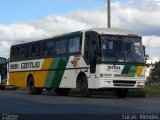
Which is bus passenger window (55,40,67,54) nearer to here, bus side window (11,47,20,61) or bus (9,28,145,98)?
bus (9,28,145,98)

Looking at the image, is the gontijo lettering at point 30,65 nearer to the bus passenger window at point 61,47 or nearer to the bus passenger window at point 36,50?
the bus passenger window at point 36,50

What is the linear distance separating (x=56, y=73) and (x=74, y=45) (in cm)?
260

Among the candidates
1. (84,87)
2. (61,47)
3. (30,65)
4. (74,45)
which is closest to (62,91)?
(30,65)

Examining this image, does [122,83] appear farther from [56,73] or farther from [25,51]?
[25,51]

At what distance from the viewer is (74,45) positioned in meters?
26.5

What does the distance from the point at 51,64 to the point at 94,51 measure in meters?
4.78

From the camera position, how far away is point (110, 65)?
2461 centimetres

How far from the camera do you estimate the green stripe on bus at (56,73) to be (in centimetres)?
2759

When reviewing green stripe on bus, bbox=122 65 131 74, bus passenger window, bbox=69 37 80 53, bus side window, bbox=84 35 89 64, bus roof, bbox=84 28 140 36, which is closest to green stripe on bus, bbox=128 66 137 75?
green stripe on bus, bbox=122 65 131 74

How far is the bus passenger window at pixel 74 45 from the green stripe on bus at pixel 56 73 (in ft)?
2.04

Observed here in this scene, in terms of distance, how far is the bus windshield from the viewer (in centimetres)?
2459

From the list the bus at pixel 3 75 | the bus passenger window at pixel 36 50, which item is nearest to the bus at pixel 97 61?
the bus passenger window at pixel 36 50

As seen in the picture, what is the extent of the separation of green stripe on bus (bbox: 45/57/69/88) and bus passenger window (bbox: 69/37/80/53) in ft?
2.04

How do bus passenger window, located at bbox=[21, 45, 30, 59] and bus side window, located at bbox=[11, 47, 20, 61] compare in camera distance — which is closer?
bus passenger window, located at bbox=[21, 45, 30, 59]
